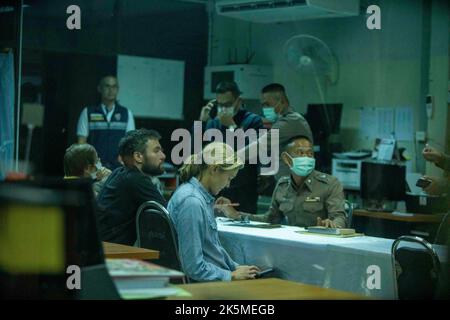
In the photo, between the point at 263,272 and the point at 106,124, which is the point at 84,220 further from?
the point at 106,124

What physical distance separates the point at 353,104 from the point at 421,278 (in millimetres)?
4266

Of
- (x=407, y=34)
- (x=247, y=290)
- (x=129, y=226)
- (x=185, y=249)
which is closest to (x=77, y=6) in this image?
(x=129, y=226)

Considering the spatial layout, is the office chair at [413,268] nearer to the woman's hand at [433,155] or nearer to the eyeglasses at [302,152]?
the woman's hand at [433,155]

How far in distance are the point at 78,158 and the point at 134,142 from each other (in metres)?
0.38

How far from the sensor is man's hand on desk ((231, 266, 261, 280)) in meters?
3.45

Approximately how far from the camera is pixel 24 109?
3.79m

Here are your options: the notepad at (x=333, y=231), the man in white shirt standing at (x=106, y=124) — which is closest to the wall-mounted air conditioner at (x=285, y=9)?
the man in white shirt standing at (x=106, y=124)

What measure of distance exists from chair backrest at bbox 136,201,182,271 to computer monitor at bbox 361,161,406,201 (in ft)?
9.68

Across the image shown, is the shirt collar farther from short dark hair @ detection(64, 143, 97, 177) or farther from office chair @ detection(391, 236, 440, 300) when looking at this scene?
office chair @ detection(391, 236, 440, 300)

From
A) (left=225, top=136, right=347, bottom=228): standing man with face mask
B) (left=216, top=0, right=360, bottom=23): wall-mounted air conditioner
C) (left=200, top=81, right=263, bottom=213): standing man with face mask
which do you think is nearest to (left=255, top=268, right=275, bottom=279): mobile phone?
(left=225, top=136, right=347, bottom=228): standing man with face mask

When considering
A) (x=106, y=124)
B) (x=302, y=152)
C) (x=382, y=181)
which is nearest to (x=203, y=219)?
(x=302, y=152)

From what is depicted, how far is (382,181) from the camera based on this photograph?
6246mm

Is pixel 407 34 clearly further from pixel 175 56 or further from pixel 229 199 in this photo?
pixel 229 199

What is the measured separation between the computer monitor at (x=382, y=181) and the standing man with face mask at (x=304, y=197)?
1.68 m
